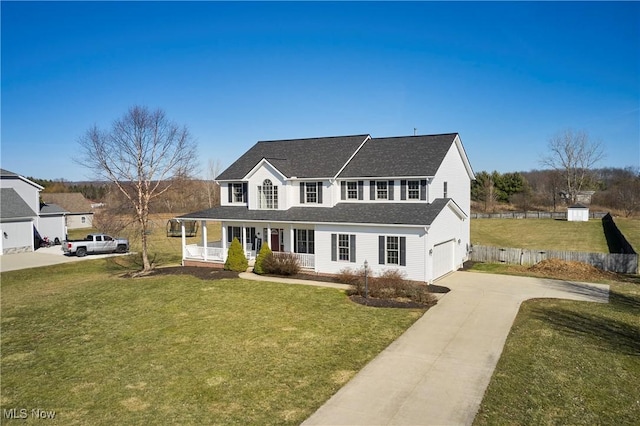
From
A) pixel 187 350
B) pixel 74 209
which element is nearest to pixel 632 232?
pixel 187 350

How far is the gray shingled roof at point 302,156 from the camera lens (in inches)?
1100

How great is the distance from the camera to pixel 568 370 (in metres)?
11.6

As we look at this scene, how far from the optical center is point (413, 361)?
12336mm

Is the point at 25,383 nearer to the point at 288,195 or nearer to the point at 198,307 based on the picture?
the point at 198,307

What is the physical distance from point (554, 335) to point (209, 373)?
442 inches

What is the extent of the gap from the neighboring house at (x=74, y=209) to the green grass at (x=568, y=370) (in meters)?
57.1

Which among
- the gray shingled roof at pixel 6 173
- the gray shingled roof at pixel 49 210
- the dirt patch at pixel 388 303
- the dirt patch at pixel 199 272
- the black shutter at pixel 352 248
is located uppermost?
the gray shingled roof at pixel 6 173

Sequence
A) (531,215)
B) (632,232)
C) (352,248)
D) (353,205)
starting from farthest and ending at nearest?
(531,215) < (632,232) < (353,205) < (352,248)

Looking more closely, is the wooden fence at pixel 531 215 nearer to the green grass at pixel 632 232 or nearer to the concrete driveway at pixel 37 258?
the green grass at pixel 632 232

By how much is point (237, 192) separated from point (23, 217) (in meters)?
22.6

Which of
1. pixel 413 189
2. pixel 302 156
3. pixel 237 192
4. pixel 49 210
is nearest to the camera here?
pixel 413 189

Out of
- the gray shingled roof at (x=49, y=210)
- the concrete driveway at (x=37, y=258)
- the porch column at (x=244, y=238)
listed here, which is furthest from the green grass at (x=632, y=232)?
the gray shingled roof at (x=49, y=210)

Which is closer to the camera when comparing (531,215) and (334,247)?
(334,247)

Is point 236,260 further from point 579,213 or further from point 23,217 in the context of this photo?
point 579,213
